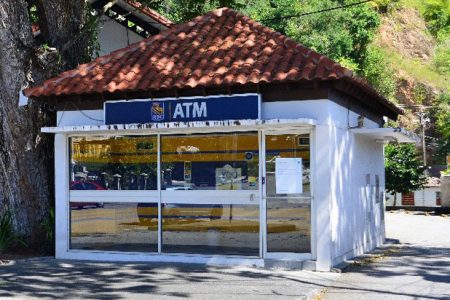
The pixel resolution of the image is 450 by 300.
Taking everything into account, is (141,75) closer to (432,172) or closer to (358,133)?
(358,133)

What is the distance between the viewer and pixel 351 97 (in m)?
12.8

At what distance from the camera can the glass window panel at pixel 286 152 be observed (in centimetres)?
1127

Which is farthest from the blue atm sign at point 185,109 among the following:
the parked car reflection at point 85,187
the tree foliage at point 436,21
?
the tree foliage at point 436,21

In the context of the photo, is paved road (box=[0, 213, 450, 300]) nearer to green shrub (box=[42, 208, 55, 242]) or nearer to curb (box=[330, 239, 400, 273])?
curb (box=[330, 239, 400, 273])

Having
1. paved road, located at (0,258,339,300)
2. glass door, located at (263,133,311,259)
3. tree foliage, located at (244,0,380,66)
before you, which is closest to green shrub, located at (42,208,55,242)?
paved road, located at (0,258,339,300)

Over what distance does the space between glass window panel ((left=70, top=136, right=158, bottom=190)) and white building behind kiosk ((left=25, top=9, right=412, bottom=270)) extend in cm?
6

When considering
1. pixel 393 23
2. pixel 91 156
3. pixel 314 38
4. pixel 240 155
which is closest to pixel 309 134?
pixel 240 155

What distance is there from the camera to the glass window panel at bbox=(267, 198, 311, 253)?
Answer: 11.2 m

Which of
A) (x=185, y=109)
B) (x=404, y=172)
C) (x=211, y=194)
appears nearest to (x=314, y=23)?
(x=404, y=172)

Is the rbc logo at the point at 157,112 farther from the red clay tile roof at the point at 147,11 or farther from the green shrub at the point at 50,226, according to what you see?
the red clay tile roof at the point at 147,11

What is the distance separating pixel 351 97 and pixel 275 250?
11.3ft

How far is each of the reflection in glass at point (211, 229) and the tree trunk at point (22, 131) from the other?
2.85m

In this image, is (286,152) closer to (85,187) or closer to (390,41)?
(85,187)

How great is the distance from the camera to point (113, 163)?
12.5 meters
